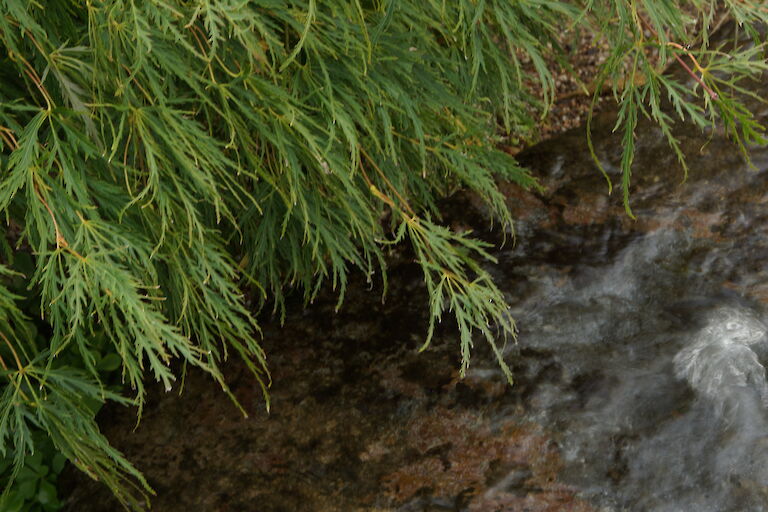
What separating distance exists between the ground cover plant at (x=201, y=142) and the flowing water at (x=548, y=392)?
12 centimetres

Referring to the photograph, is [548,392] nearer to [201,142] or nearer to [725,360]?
[725,360]

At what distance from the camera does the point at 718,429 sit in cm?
154

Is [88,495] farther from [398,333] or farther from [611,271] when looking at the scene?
[611,271]

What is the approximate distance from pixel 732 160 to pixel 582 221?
42 centimetres

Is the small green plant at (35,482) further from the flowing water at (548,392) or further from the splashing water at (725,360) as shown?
the splashing water at (725,360)

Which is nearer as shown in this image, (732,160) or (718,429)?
(718,429)

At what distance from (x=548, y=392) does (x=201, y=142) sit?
0.86 m

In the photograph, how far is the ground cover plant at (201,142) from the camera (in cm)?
127

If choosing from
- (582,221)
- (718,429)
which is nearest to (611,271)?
(582,221)

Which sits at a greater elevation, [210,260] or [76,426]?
[210,260]

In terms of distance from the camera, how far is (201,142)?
1.33m

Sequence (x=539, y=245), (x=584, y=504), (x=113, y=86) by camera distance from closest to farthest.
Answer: (x=113, y=86) → (x=584, y=504) → (x=539, y=245)

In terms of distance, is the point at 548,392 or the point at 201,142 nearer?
the point at 201,142

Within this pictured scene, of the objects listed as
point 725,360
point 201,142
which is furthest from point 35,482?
point 725,360
